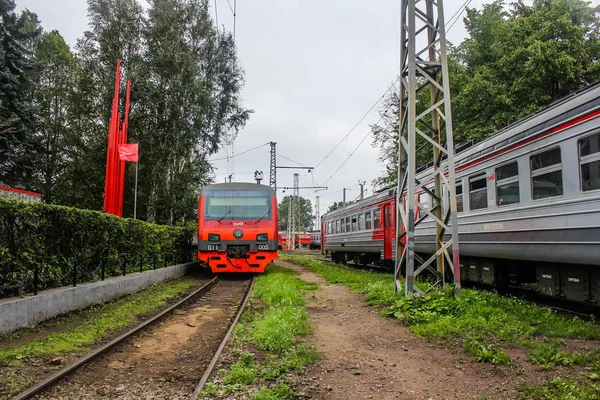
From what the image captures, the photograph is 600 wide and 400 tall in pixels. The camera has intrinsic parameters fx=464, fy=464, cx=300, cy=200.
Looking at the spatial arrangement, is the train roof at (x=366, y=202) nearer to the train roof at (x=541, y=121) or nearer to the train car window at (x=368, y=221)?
the train car window at (x=368, y=221)

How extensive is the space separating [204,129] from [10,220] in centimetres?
2166

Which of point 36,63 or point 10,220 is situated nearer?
point 10,220

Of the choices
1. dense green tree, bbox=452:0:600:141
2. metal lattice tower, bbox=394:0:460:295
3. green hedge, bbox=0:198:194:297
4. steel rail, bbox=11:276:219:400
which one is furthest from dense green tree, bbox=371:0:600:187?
steel rail, bbox=11:276:219:400

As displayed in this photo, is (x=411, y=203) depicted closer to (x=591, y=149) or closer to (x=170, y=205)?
(x=591, y=149)

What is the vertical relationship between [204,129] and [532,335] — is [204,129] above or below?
above

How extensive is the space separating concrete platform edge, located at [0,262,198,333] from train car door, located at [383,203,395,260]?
26.3ft

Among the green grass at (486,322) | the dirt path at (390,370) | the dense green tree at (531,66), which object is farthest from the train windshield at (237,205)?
the dense green tree at (531,66)

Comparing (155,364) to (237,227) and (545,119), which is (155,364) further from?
(237,227)

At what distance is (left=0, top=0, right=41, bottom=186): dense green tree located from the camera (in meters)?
19.2

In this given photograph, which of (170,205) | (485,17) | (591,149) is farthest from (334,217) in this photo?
(591,149)

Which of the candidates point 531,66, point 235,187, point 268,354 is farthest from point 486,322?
point 531,66

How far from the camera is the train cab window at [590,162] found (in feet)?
20.6

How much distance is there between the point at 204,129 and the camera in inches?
1085

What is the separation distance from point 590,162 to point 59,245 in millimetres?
8321
